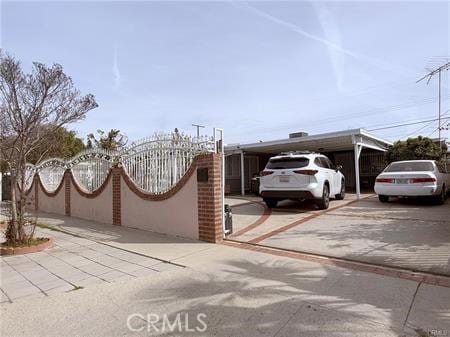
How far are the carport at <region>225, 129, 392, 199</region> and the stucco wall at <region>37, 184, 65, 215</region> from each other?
852 cm

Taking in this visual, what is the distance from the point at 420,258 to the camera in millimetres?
4906

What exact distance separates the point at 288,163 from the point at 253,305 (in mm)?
6590

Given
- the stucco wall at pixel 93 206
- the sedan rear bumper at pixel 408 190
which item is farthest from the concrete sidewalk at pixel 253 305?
the sedan rear bumper at pixel 408 190

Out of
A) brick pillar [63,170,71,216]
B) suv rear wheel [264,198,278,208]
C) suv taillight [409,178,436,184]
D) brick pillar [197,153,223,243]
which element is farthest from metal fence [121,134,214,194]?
suv taillight [409,178,436,184]

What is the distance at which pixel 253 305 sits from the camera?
352 centimetres

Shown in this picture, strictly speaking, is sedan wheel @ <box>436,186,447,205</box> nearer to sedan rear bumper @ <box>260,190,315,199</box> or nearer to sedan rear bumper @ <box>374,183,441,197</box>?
sedan rear bumper @ <box>374,183,441,197</box>

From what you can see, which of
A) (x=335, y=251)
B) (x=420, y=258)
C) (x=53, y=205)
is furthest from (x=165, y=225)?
(x=53, y=205)

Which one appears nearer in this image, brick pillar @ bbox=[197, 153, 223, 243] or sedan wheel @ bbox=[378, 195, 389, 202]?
brick pillar @ bbox=[197, 153, 223, 243]

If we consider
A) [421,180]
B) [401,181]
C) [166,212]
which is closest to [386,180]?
[401,181]

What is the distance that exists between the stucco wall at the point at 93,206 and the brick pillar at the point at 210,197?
3.89 meters

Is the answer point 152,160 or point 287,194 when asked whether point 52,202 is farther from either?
point 287,194

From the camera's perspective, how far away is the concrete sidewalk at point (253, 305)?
3057 mm

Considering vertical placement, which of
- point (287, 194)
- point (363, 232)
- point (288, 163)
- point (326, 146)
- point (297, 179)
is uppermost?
point (326, 146)

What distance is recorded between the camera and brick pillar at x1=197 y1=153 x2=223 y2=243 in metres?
6.34
